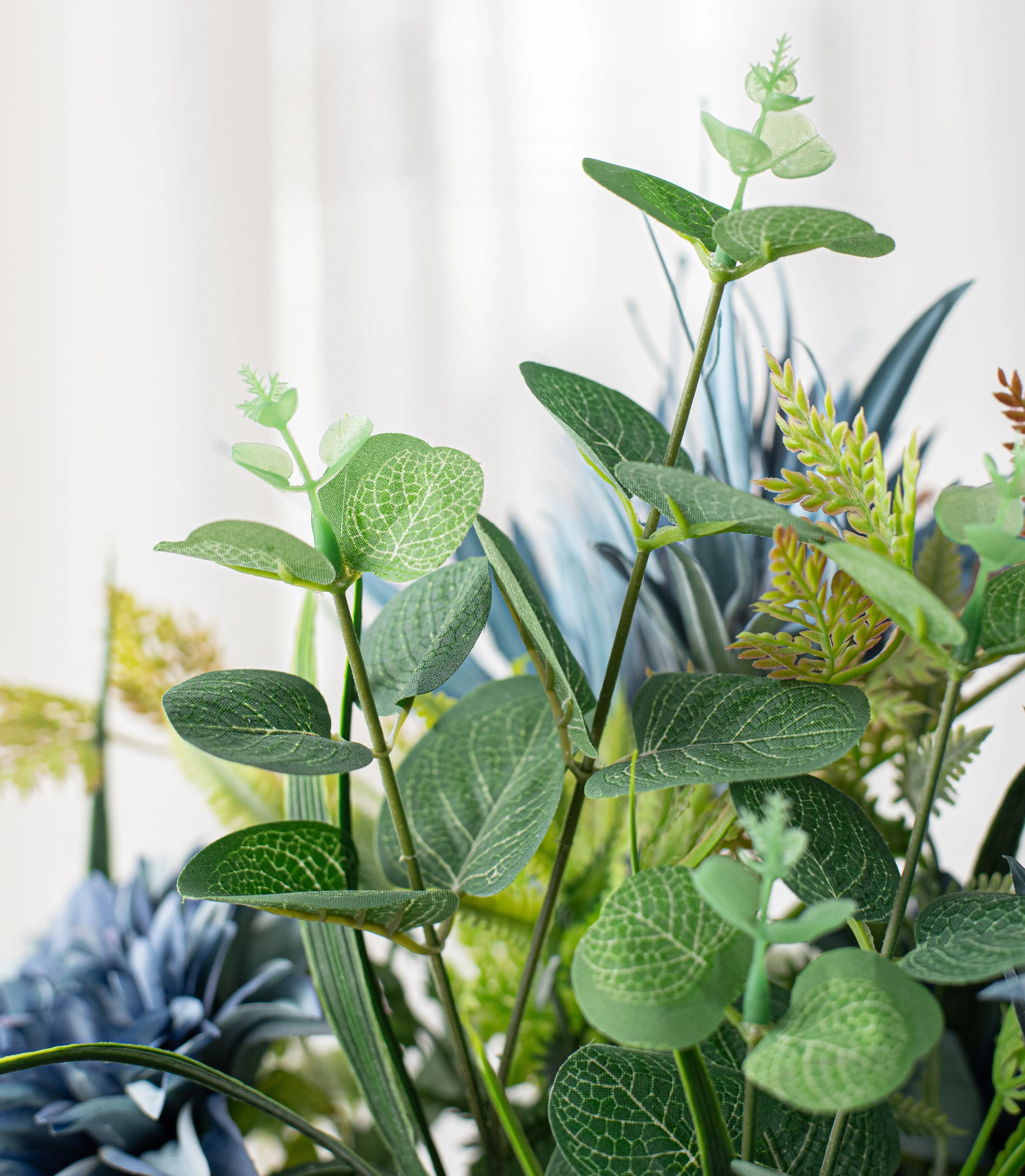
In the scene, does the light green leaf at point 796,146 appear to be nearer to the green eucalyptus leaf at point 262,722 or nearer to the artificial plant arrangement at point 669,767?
the artificial plant arrangement at point 669,767

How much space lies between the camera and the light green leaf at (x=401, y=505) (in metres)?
0.15

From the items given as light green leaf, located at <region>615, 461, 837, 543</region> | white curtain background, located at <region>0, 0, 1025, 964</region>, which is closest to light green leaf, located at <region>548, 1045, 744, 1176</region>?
light green leaf, located at <region>615, 461, 837, 543</region>

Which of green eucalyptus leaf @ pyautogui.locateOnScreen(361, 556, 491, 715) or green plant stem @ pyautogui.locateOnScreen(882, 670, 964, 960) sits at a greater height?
green eucalyptus leaf @ pyautogui.locateOnScreen(361, 556, 491, 715)

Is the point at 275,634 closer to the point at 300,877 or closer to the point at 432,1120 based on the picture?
the point at 432,1120

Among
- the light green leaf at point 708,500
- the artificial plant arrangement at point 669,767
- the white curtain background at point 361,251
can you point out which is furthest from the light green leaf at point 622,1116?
Answer: the white curtain background at point 361,251

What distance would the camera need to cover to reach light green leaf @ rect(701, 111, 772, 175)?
14 centimetres

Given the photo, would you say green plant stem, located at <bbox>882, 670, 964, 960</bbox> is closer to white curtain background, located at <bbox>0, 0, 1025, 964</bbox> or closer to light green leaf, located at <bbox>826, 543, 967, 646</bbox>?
light green leaf, located at <bbox>826, 543, 967, 646</bbox>

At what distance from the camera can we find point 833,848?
0.17 m

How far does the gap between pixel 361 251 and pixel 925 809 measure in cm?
63

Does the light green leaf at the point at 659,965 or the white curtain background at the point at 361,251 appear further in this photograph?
the white curtain background at the point at 361,251

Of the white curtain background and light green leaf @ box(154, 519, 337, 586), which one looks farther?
the white curtain background

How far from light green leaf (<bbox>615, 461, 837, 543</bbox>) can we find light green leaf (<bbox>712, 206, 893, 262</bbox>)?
0.04 metres

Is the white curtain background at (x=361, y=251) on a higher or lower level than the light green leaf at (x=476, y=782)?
higher

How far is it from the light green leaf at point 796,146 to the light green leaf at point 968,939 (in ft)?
0.41
